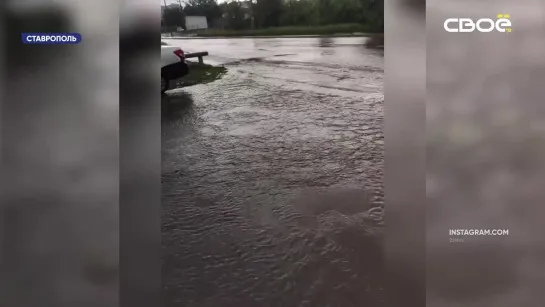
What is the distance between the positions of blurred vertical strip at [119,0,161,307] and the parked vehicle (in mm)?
36

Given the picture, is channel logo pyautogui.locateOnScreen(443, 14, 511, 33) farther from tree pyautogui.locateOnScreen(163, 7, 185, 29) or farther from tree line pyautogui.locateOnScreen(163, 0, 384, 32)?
tree pyautogui.locateOnScreen(163, 7, 185, 29)

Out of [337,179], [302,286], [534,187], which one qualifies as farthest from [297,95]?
[534,187]

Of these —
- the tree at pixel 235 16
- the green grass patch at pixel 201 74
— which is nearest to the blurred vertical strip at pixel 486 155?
the tree at pixel 235 16

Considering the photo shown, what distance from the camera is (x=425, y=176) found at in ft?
10.3

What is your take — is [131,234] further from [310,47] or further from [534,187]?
[534,187]

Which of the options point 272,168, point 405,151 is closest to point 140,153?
point 272,168

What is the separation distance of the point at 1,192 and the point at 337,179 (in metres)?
2.01

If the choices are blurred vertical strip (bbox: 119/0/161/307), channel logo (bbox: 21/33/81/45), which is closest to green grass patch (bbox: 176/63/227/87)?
blurred vertical strip (bbox: 119/0/161/307)

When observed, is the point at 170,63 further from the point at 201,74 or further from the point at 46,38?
the point at 46,38

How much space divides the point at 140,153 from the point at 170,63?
1.89ft

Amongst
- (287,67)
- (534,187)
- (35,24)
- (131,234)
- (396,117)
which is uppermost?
(35,24)

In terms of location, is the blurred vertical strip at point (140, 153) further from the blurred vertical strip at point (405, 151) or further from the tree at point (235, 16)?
the blurred vertical strip at point (405, 151)

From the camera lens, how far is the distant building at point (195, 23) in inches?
126

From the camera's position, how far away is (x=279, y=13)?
320cm
